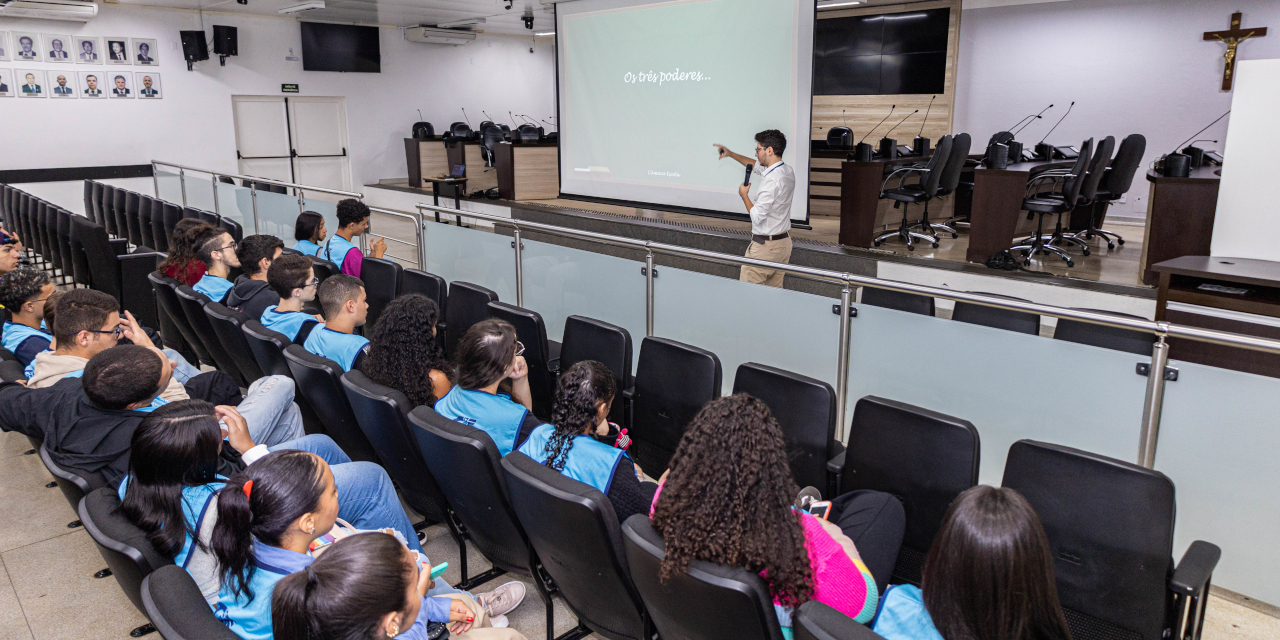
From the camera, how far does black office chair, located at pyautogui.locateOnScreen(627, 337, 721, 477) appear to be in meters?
2.79

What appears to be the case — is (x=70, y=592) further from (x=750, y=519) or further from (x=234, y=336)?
(x=750, y=519)

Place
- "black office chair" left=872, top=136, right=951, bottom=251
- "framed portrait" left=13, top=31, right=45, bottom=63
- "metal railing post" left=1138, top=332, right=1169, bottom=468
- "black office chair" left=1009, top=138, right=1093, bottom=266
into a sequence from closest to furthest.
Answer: "metal railing post" left=1138, top=332, right=1169, bottom=468 → "black office chair" left=1009, top=138, right=1093, bottom=266 → "black office chair" left=872, top=136, right=951, bottom=251 → "framed portrait" left=13, top=31, right=45, bottom=63

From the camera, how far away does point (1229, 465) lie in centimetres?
235

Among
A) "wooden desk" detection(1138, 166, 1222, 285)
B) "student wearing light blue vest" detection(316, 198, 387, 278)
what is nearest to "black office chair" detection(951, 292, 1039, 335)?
"wooden desk" detection(1138, 166, 1222, 285)

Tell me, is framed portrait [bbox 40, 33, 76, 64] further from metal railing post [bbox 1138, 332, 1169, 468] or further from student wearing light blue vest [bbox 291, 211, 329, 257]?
metal railing post [bbox 1138, 332, 1169, 468]

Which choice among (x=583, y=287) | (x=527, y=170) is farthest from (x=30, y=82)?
(x=583, y=287)

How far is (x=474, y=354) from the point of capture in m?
2.51

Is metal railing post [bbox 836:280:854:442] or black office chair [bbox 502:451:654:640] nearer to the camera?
black office chair [bbox 502:451:654:640]

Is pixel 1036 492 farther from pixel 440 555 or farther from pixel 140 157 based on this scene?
pixel 140 157

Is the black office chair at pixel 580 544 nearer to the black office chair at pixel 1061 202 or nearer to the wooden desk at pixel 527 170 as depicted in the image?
the black office chair at pixel 1061 202

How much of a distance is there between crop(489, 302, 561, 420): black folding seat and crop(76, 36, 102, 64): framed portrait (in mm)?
10466

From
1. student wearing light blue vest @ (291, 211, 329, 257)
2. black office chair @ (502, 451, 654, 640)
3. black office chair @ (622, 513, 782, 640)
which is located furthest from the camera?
student wearing light blue vest @ (291, 211, 329, 257)

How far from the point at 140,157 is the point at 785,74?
9.92 meters

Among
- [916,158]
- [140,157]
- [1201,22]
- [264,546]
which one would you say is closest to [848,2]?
[916,158]
